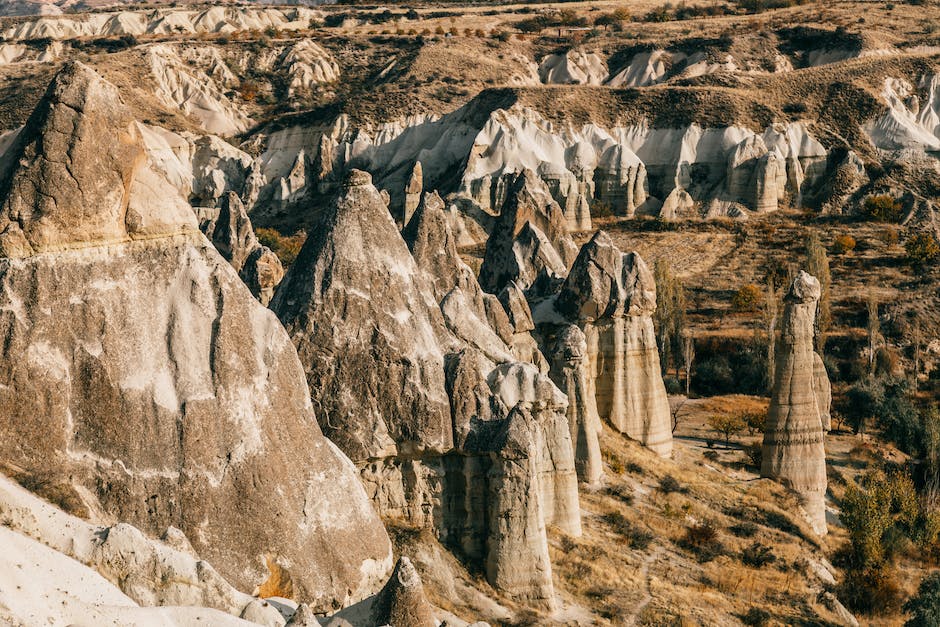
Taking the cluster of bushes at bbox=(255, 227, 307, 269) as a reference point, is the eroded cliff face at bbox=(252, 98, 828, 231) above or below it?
above

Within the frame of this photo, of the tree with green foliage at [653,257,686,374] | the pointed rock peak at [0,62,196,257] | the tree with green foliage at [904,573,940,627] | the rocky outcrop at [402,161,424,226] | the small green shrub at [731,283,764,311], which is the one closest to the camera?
the pointed rock peak at [0,62,196,257]

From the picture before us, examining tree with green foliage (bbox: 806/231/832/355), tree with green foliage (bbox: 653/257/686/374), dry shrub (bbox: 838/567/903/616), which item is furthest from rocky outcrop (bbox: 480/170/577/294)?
tree with green foliage (bbox: 806/231/832/355)

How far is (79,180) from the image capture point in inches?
540

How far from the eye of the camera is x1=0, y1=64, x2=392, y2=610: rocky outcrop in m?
13.4

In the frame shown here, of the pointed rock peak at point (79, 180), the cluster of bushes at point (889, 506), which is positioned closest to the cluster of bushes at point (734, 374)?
the cluster of bushes at point (889, 506)

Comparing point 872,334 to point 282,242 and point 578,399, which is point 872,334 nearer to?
point 578,399

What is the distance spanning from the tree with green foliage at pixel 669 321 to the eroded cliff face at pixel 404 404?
32.5 metres

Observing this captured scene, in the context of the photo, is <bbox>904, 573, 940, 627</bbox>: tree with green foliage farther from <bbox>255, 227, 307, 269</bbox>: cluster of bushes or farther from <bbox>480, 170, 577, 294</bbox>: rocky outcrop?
<bbox>255, 227, 307, 269</bbox>: cluster of bushes

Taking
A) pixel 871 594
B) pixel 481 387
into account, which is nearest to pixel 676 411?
pixel 871 594

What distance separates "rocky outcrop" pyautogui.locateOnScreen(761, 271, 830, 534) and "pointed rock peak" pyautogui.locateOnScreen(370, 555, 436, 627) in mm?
18953

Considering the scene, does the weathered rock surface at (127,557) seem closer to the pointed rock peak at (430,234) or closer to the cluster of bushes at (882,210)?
the pointed rock peak at (430,234)

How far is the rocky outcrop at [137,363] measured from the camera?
13406 millimetres

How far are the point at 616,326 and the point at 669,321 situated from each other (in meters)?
21.1

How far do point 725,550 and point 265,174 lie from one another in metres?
68.2
